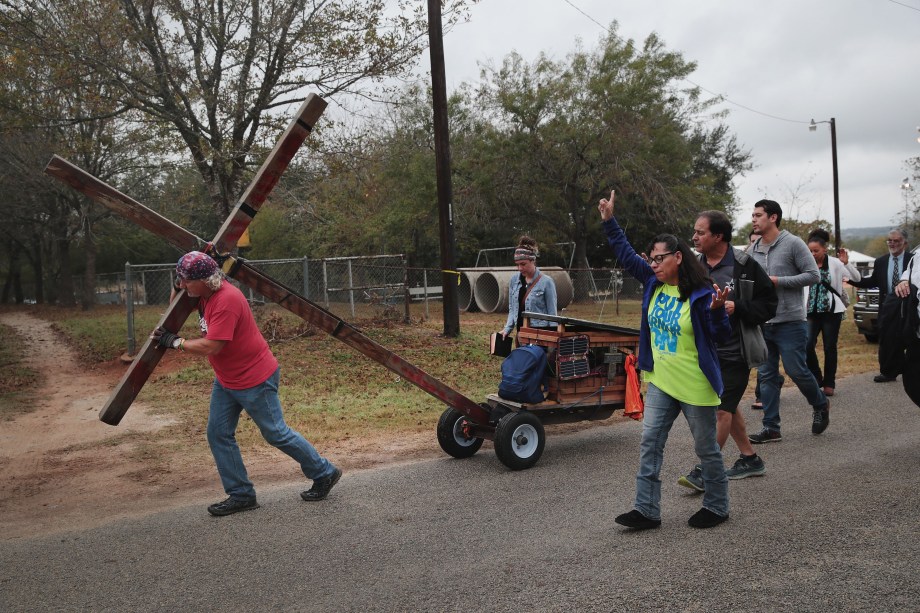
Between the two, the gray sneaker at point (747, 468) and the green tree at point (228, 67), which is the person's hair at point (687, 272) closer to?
the gray sneaker at point (747, 468)

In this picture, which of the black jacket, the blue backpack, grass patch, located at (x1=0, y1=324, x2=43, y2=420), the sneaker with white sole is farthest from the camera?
grass patch, located at (x1=0, y1=324, x2=43, y2=420)

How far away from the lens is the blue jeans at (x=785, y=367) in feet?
22.8

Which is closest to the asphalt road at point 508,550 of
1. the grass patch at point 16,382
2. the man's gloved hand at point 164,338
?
the man's gloved hand at point 164,338

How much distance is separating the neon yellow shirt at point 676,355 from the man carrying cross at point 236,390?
2506mm

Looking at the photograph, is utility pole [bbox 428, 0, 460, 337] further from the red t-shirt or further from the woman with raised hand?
the woman with raised hand

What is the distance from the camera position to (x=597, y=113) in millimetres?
30062

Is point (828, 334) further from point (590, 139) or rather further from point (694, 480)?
point (590, 139)

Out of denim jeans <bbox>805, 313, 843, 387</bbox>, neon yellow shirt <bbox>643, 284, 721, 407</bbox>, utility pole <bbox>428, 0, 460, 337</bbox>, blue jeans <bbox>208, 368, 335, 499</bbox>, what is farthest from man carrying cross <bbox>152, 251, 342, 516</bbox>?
utility pole <bbox>428, 0, 460, 337</bbox>

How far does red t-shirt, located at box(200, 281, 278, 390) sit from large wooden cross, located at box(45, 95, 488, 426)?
13cm

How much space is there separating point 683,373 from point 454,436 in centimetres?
256

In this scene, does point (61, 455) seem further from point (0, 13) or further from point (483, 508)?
point (0, 13)

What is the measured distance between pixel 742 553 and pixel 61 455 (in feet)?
21.2

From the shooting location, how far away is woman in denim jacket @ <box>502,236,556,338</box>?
7328mm

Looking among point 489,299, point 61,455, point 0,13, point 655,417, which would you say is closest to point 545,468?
point 655,417
